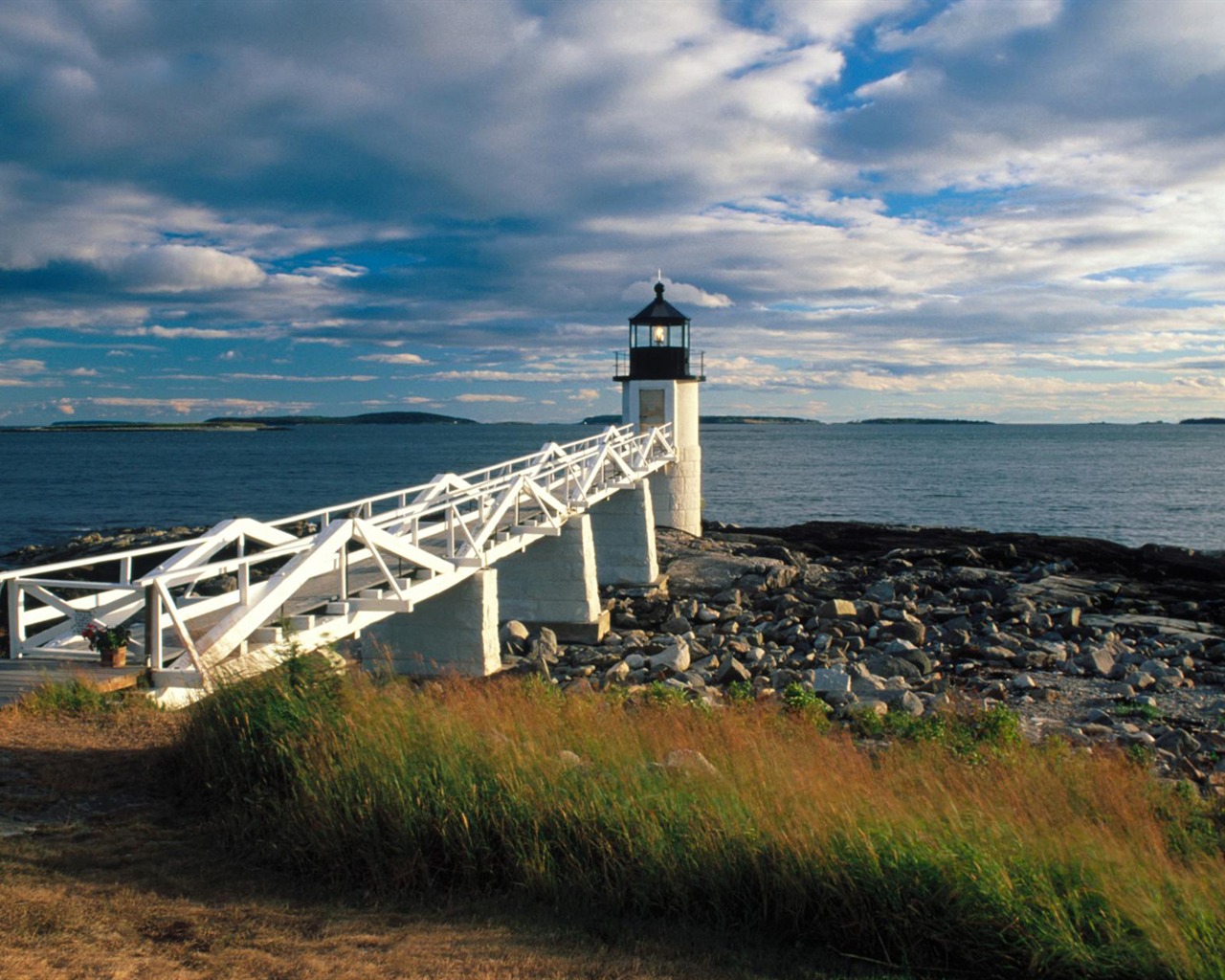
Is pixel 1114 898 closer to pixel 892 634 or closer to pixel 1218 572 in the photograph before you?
pixel 892 634

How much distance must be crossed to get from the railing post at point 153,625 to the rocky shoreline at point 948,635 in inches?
187

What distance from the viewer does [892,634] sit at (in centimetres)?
1773

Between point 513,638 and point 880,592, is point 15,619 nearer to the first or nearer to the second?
point 513,638

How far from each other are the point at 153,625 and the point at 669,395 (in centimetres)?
2298

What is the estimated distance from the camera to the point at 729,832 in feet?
16.3

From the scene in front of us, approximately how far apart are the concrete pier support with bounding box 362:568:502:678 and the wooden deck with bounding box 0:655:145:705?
17.9 ft

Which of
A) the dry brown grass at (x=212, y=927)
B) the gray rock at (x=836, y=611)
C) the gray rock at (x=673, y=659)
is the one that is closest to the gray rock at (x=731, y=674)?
the gray rock at (x=673, y=659)

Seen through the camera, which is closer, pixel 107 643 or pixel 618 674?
pixel 107 643

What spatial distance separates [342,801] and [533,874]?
3.93ft

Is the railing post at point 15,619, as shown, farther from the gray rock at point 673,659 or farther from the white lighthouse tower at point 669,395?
the white lighthouse tower at point 669,395

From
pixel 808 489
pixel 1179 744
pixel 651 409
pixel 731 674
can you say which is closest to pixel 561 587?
pixel 731 674

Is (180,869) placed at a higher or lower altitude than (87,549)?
higher

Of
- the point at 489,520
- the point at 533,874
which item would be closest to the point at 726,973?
the point at 533,874

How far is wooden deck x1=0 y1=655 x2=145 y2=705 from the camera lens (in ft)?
25.3
